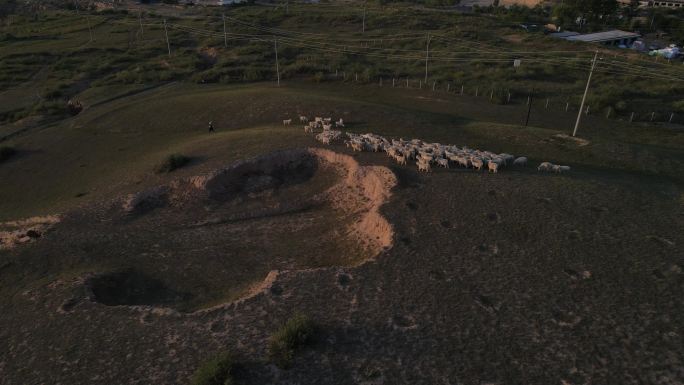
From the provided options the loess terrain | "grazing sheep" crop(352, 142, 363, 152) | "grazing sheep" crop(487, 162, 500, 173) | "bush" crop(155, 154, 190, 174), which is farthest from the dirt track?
"bush" crop(155, 154, 190, 174)

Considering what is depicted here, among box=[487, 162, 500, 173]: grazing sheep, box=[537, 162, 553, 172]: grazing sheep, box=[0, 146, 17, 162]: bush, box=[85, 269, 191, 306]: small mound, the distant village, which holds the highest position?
the distant village

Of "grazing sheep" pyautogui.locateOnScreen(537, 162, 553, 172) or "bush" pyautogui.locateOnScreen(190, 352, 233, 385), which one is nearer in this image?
"bush" pyautogui.locateOnScreen(190, 352, 233, 385)

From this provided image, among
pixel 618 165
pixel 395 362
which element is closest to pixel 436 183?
pixel 395 362

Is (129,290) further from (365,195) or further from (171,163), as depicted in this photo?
(365,195)

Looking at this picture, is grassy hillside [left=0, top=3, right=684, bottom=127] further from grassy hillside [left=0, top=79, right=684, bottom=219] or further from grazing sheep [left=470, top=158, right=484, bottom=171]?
grazing sheep [left=470, top=158, right=484, bottom=171]

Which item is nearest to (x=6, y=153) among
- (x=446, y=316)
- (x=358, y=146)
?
(x=358, y=146)

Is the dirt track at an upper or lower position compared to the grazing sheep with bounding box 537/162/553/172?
lower

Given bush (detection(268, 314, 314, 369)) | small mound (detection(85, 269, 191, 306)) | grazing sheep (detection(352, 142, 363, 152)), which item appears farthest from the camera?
grazing sheep (detection(352, 142, 363, 152))

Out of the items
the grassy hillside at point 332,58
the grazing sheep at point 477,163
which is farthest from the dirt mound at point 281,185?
the grassy hillside at point 332,58
